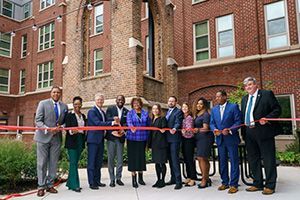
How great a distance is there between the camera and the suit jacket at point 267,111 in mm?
4484

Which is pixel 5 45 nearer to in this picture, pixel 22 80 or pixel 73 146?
pixel 22 80

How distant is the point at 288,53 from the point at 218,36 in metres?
3.68

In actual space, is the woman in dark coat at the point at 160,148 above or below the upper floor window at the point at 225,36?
below

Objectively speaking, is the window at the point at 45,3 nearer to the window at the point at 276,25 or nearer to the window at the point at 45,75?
the window at the point at 45,75

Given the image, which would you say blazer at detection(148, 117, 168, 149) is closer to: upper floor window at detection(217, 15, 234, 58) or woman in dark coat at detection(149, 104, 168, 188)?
woman in dark coat at detection(149, 104, 168, 188)

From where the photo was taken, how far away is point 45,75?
2205 cm

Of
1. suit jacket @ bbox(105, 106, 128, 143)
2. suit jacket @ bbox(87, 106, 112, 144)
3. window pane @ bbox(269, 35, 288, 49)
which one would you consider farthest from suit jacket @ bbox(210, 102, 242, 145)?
window pane @ bbox(269, 35, 288, 49)

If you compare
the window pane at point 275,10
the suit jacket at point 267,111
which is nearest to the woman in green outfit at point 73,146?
the suit jacket at point 267,111

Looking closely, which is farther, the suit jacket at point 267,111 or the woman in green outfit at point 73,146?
the woman in green outfit at point 73,146

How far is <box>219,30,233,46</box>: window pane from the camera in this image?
44.6ft

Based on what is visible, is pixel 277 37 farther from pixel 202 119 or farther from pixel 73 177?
pixel 73 177

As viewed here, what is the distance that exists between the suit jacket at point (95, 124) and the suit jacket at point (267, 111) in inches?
113

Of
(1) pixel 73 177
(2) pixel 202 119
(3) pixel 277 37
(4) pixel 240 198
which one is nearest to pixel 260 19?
(3) pixel 277 37

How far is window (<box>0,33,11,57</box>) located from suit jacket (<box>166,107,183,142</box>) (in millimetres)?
22849
